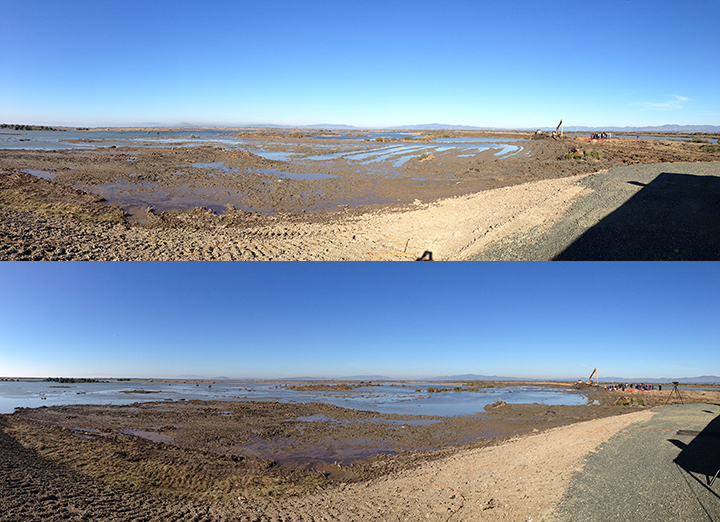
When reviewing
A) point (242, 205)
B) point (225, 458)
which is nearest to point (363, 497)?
point (225, 458)

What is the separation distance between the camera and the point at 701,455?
8.88 m

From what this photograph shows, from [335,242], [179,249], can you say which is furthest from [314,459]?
[179,249]

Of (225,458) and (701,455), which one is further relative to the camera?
(225,458)

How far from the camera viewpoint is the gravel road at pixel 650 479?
6.58 meters

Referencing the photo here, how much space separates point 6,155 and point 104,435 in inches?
1281

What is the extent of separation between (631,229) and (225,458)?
14.8 metres

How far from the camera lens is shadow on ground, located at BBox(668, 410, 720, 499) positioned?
303 inches

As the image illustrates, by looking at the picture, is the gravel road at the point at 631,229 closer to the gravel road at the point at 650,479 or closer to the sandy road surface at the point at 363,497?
the gravel road at the point at 650,479

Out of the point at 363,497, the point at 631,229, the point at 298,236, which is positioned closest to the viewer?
the point at 363,497

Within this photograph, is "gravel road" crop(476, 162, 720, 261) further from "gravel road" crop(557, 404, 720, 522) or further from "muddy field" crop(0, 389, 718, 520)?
"muddy field" crop(0, 389, 718, 520)

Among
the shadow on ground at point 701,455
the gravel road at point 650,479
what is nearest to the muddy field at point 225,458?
the gravel road at point 650,479

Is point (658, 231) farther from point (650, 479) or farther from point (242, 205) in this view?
point (242, 205)

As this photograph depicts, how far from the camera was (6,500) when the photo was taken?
7676 millimetres

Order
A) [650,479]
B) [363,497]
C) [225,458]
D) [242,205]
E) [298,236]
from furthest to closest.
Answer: [242,205], [298,236], [225,458], [363,497], [650,479]
